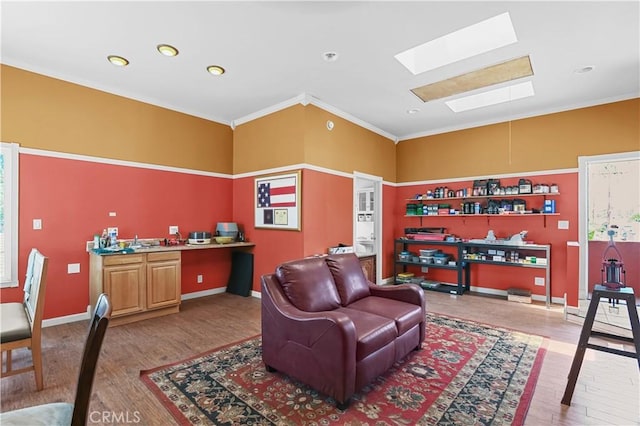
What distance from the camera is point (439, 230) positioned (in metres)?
5.96

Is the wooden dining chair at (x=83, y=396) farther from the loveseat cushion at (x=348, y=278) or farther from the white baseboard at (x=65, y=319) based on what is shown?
the white baseboard at (x=65, y=319)

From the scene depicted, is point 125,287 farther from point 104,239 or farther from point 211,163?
point 211,163

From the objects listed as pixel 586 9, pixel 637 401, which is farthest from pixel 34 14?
pixel 637 401

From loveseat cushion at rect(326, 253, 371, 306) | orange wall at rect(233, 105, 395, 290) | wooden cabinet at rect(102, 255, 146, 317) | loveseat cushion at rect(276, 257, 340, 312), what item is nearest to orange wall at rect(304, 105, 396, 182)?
orange wall at rect(233, 105, 395, 290)

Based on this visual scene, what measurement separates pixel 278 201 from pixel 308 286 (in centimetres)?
230

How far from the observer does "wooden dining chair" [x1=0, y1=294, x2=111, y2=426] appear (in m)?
1.14

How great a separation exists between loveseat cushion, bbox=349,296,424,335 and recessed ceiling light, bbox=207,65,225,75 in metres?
3.16

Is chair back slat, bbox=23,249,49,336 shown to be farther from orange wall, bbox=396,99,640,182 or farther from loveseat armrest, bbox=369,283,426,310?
orange wall, bbox=396,99,640,182

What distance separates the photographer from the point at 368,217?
6.59 meters

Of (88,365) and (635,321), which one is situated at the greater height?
(88,365)

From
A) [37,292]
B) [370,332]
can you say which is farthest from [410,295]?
[37,292]

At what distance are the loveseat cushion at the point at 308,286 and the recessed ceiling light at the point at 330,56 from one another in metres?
2.26

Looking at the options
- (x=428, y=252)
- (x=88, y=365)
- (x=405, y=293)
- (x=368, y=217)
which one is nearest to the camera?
(x=88, y=365)

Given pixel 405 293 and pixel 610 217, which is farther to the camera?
pixel 610 217
